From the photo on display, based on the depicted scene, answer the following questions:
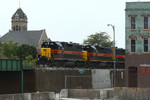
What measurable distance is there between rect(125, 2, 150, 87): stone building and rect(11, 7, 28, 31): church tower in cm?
13392

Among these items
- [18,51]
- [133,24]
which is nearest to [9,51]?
[18,51]

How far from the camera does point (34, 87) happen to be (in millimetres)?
58781

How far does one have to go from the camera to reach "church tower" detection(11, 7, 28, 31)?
187 meters

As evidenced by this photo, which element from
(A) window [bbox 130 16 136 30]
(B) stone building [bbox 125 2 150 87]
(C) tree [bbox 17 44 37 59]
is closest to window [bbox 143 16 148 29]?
(B) stone building [bbox 125 2 150 87]

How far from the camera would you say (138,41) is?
56031 millimetres

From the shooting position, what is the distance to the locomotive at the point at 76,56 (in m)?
64.1

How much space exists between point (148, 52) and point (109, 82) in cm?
2378

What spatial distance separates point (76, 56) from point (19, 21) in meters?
122

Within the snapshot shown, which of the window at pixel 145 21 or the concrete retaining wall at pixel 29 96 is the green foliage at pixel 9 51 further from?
the concrete retaining wall at pixel 29 96

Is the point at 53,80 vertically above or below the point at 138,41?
below

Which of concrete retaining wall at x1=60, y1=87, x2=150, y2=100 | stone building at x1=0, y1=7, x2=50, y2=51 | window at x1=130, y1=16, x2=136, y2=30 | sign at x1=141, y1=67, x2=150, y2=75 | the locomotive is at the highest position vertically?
stone building at x1=0, y1=7, x2=50, y2=51

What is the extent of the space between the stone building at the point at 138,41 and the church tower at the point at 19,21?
439 ft

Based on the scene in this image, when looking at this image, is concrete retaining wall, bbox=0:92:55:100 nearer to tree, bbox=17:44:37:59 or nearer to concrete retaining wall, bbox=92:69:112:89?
concrete retaining wall, bbox=92:69:112:89

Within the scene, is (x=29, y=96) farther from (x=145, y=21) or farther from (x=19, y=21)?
(x=19, y=21)
